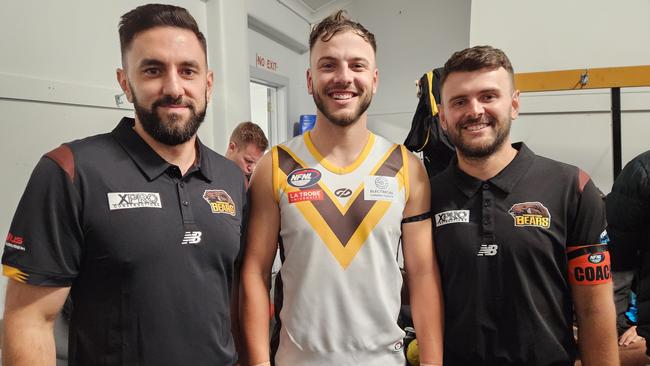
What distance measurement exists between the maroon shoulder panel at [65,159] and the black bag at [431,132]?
1.80 m

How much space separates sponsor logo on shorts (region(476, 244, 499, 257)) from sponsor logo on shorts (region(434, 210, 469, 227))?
10 centimetres

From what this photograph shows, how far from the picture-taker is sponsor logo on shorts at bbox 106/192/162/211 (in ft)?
3.18

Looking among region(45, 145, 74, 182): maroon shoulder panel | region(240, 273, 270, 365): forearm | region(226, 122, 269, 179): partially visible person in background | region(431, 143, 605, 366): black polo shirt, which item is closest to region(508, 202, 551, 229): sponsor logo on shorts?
region(431, 143, 605, 366): black polo shirt

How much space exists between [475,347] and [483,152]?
0.59m

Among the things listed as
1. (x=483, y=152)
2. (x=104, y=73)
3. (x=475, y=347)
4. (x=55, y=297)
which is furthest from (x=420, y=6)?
(x=55, y=297)

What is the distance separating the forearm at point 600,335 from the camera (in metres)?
1.19

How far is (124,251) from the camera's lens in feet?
3.14

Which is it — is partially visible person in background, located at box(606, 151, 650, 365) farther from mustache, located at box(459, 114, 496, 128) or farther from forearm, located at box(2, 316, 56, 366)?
forearm, located at box(2, 316, 56, 366)

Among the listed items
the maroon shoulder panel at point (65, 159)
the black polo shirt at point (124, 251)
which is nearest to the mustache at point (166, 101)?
the black polo shirt at point (124, 251)

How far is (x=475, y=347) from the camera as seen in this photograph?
3.96ft

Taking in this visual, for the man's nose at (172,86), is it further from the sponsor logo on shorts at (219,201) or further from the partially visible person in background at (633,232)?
the partially visible person in background at (633,232)

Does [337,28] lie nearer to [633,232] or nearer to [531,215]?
[531,215]

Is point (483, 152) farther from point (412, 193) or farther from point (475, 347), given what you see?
point (475, 347)

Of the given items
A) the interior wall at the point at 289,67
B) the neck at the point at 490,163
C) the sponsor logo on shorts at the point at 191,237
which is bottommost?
the sponsor logo on shorts at the point at 191,237
